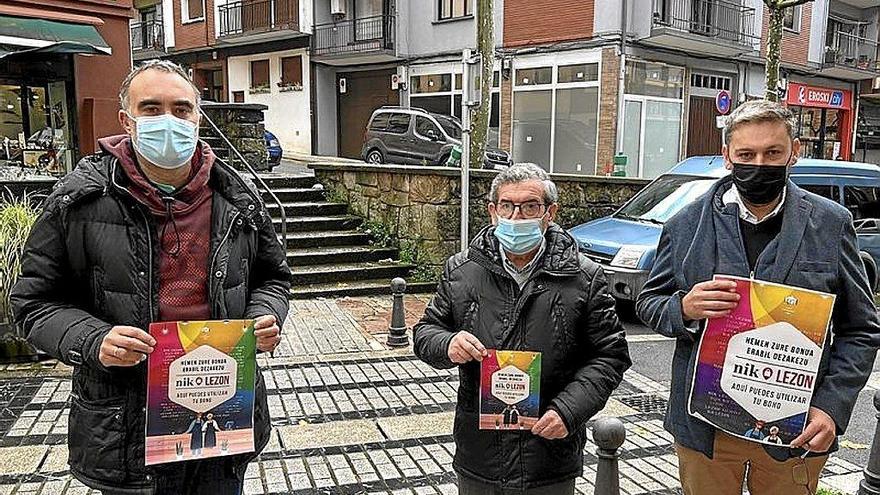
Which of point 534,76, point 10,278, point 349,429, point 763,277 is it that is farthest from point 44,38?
point 534,76

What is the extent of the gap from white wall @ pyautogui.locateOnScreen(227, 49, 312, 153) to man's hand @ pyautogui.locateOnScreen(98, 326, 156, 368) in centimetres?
2530

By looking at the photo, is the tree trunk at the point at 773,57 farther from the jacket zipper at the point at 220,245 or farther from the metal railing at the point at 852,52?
the metal railing at the point at 852,52

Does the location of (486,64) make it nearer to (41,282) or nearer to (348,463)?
(348,463)

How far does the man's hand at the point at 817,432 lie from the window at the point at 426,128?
54.0 ft

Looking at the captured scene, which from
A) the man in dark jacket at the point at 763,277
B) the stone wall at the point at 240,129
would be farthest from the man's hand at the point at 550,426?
the stone wall at the point at 240,129

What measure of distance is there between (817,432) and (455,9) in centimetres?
2298

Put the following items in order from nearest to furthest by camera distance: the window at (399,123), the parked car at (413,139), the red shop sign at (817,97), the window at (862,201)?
the window at (862,201), the parked car at (413,139), the window at (399,123), the red shop sign at (817,97)

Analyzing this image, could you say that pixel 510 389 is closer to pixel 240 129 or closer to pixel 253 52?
pixel 240 129

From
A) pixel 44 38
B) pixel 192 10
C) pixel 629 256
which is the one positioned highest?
pixel 192 10

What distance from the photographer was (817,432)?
218 centimetres

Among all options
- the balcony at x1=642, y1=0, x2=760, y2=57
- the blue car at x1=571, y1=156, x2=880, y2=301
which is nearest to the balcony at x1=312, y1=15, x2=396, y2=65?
the balcony at x1=642, y1=0, x2=760, y2=57

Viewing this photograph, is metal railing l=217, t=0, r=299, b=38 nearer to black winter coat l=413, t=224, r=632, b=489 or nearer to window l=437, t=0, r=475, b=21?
window l=437, t=0, r=475, b=21

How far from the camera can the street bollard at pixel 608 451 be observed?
9.00 feet

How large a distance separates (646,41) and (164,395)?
1978 cm
